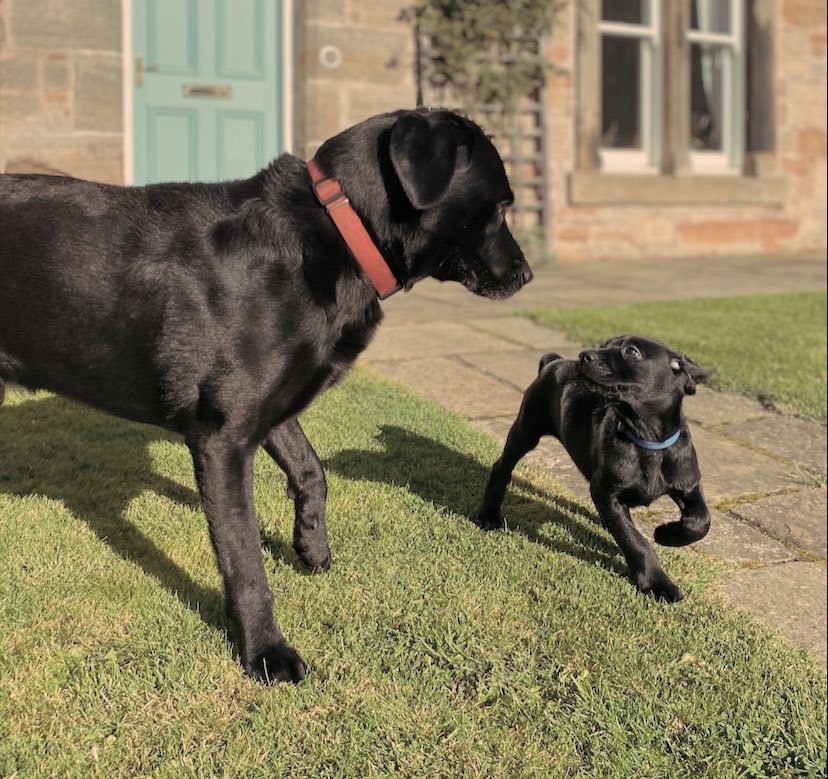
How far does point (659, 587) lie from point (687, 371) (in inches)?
27.2

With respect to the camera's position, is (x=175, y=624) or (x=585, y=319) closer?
(x=175, y=624)

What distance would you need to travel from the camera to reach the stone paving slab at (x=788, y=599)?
8.81 feet

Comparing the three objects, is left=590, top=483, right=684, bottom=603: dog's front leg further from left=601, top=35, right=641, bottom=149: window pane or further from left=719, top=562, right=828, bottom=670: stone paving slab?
left=601, top=35, right=641, bottom=149: window pane

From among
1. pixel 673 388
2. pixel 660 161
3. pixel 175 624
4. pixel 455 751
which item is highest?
pixel 660 161

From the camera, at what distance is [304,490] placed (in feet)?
9.45

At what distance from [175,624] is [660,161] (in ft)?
36.2

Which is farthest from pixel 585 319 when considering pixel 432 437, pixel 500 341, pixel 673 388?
pixel 673 388

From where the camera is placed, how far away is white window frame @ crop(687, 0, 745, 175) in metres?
12.7

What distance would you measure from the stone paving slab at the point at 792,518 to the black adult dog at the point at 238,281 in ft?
4.55

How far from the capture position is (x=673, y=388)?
2.34 metres

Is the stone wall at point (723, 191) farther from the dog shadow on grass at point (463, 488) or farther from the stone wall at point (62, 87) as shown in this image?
the dog shadow on grass at point (463, 488)

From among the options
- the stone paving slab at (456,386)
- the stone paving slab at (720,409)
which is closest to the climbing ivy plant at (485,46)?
the stone paving slab at (456,386)

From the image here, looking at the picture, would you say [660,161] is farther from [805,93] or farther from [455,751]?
[455,751]

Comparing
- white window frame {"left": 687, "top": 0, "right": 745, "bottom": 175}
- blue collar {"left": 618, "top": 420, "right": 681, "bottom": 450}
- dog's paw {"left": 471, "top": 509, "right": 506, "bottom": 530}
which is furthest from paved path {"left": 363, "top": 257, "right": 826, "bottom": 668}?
white window frame {"left": 687, "top": 0, "right": 745, "bottom": 175}
